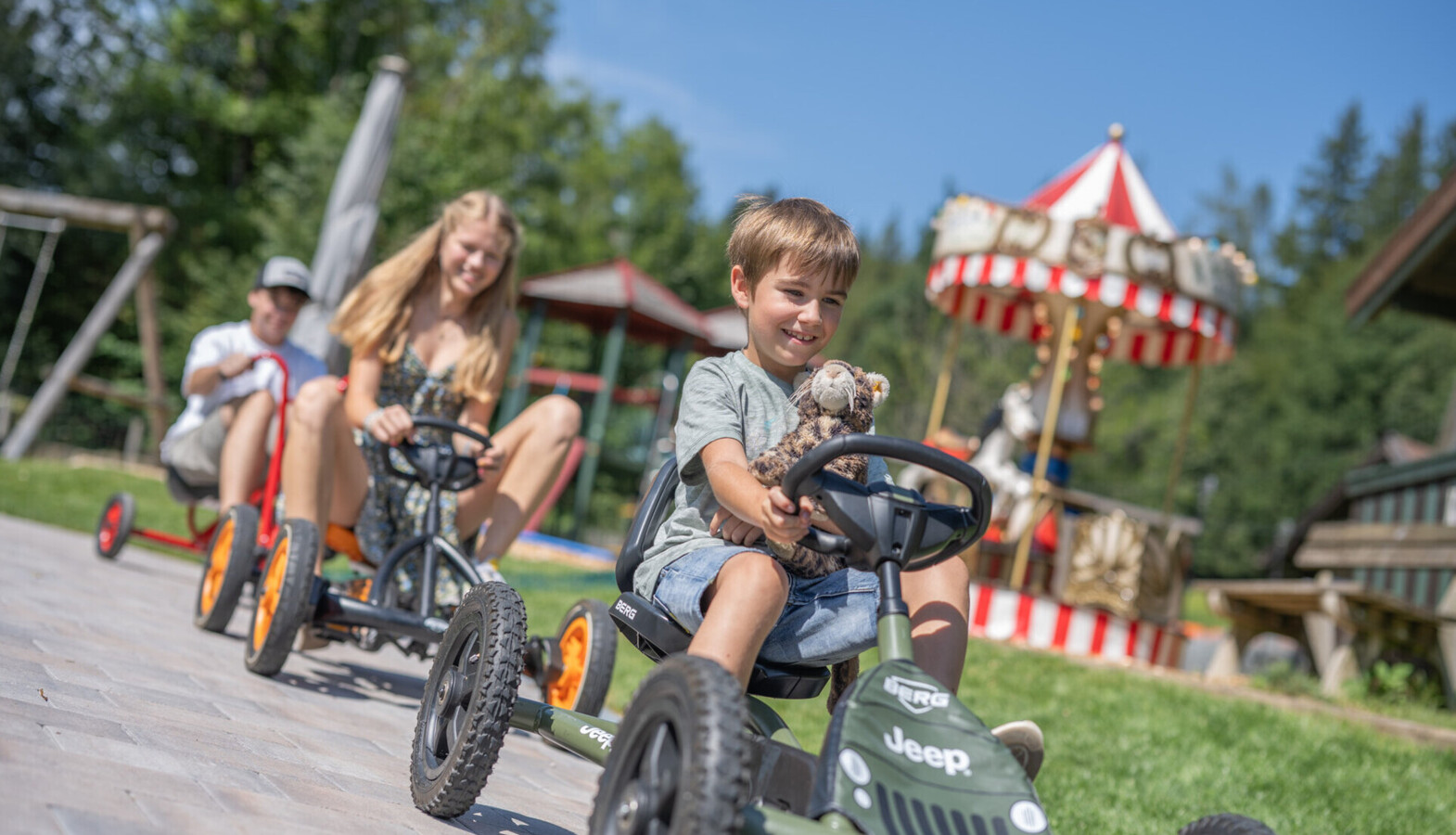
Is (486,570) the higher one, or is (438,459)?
(438,459)

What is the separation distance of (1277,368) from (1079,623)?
134 feet

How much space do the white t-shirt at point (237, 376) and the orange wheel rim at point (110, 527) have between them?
0.52 m

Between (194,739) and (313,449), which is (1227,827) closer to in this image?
(194,739)

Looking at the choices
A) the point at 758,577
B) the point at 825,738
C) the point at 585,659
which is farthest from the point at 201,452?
the point at 825,738

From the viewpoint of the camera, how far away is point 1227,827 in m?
1.71

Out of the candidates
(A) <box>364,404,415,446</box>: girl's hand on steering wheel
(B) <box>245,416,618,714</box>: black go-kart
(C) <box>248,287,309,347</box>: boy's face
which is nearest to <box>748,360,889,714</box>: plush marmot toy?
(B) <box>245,416,618,714</box>: black go-kart

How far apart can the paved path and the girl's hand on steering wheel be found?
745 millimetres

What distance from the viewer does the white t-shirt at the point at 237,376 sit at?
17.5 ft

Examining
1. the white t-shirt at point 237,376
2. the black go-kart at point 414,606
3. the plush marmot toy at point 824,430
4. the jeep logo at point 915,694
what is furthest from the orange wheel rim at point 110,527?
the jeep logo at point 915,694

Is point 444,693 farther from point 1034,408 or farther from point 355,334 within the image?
point 1034,408

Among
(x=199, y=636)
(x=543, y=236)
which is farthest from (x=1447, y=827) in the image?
(x=543, y=236)

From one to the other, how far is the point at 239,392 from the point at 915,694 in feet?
14.4

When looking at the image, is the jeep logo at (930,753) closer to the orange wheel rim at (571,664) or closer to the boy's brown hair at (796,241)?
the boy's brown hair at (796,241)

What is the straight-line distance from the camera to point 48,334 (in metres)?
24.9
